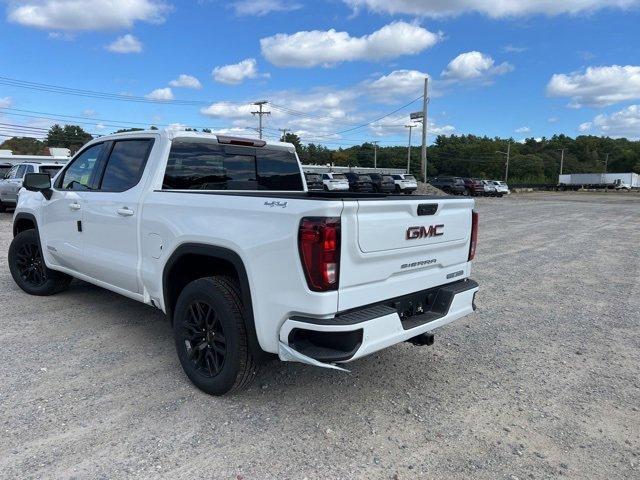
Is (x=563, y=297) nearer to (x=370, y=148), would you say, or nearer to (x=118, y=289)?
(x=118, y=289)

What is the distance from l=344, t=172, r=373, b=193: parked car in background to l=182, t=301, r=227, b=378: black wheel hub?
3340cm

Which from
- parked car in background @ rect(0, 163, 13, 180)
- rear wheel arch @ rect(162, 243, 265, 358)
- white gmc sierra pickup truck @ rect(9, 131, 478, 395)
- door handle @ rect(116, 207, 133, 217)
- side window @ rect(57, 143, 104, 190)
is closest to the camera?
white gmc sierra pickup truck @ rect(9, 131, 478, 395)

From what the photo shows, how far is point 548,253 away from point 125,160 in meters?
9.06

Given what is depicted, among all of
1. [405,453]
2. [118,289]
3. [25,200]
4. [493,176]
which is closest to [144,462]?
[405,453]

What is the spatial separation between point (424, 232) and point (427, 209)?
0.16 metres

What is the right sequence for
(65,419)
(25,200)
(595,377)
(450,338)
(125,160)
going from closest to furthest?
(65,419) → (595,377) → (125,160) → (450,338) → (25,200)

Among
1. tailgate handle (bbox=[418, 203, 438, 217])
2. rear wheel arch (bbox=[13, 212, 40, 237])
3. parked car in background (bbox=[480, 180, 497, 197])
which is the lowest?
parked car in background (bbox=[480, 180, 497, 197])

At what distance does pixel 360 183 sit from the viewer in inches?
1550

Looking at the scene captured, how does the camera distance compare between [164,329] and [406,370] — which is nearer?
[406,370]

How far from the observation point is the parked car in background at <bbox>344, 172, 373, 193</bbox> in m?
38.1

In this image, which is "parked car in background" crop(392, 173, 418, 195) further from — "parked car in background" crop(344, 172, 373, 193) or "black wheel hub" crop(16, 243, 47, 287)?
"black wheel hub" crop(16, 243, 47, 287)

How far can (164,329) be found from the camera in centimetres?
493

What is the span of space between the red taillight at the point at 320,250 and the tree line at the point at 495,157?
4059 inches

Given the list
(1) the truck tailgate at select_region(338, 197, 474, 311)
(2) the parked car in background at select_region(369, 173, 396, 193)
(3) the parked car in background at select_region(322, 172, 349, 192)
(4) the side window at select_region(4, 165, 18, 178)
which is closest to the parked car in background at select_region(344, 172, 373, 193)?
(2) the parked car in background at select_region(369, 173, 396, 193)
